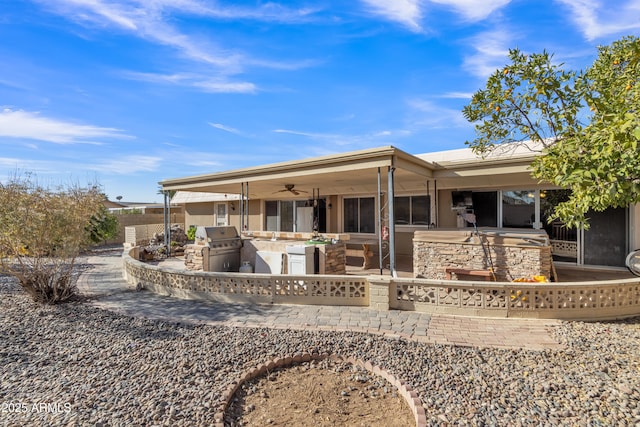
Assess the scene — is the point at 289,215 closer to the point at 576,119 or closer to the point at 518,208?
the point at 518,208

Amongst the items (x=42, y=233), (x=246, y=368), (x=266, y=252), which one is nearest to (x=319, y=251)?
(x=266, y=252)

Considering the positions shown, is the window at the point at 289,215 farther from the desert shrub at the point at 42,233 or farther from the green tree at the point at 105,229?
the green tree at the point at 105,229

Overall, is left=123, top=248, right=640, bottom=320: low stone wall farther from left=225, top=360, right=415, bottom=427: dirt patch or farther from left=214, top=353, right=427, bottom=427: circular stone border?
left=225, top=360, right=415, bottom=427: dirt patch

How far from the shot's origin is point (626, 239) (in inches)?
337

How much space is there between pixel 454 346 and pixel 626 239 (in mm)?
8326

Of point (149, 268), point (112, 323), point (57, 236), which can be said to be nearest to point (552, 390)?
point (112, 323)

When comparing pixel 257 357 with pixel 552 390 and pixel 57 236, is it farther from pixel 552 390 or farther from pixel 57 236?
pixel 57 236

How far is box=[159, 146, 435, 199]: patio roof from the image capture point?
22.3ft

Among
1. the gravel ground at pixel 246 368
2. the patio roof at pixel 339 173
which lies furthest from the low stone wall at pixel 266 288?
the patio roof at pixel 339 173

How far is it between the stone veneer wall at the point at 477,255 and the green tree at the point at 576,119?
6.93 ft

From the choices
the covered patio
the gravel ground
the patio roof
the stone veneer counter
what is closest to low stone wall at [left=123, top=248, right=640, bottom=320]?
the gravel ground

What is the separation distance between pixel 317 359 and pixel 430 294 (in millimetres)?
2653

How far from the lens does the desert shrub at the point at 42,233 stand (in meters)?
6.00

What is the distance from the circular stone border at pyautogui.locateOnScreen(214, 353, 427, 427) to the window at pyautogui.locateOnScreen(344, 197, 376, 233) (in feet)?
29.1
